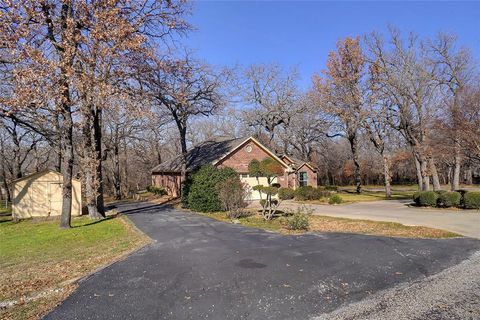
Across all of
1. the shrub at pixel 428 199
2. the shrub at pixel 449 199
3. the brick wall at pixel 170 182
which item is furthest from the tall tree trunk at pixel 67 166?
the shrub at pixel 449 199

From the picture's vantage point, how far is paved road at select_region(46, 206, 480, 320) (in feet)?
19.3

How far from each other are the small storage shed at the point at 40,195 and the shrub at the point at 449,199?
76.5 ft

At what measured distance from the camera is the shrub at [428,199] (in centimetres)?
2208

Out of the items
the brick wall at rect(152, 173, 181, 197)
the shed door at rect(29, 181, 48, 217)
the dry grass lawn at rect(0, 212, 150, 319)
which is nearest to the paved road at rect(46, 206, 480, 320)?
the dry grass lawn at rect(0, 212, 150, 319)

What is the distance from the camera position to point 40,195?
23484 mm

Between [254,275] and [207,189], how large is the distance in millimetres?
15224

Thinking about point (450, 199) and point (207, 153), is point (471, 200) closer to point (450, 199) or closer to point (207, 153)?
point (450, 199)

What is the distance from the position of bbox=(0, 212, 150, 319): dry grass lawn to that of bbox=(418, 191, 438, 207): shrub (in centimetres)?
1802

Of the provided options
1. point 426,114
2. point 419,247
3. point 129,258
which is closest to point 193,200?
point 129,258

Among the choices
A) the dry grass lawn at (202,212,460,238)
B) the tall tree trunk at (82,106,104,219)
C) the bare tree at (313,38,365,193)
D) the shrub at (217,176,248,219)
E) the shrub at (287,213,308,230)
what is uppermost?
the bare tree at (313,38,365,193)

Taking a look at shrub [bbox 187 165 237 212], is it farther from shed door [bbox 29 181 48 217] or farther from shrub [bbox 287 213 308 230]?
shed door [bbox 29 181 48 217]

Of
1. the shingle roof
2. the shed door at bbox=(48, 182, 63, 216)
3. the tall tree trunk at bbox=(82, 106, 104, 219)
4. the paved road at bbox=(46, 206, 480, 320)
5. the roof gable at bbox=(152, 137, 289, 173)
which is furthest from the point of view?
the shingle roof

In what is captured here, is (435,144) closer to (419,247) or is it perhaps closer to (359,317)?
(419,247)

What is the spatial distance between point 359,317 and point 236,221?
1166 cm
